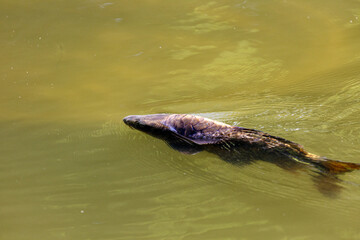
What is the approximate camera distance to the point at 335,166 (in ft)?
12.5

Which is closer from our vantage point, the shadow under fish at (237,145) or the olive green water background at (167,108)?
the olive green water background at (167,108)

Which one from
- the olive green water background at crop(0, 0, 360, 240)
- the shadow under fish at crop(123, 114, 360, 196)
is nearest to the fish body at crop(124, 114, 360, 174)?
the shadow under fish at crop(123, 114, 360, 196)

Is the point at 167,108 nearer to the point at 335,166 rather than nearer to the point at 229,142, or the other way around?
the point at 229,142

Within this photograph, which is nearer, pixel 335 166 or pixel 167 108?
pixel 335 166

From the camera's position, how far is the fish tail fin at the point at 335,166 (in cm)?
373

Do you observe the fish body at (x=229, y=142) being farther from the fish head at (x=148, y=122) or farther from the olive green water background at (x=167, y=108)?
the olive green water background at (x=167, y=108)

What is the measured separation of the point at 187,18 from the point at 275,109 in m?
2.47

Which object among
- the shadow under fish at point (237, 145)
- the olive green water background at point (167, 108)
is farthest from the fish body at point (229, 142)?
the olive green water background at point (167, 108)

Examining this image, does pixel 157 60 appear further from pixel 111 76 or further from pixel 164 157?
pixel 164 157

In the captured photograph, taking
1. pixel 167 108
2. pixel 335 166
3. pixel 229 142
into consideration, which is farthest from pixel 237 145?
pixel 167 108

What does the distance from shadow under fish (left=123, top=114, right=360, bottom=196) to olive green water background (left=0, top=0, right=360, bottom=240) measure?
3.5 inches

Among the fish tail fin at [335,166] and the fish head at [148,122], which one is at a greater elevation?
the fish head at [148,122]

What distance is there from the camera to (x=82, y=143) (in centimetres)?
454

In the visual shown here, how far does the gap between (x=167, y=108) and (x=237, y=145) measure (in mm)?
1138
